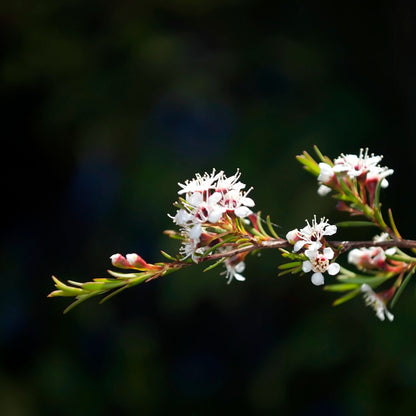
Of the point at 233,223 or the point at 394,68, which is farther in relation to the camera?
the point at 394,68

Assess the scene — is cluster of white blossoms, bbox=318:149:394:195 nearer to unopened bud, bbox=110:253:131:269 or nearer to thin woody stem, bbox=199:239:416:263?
thin woody stem, bbox=199:239:416:263

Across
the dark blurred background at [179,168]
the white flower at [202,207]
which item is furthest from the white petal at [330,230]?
the dark blurred background at [179,168]

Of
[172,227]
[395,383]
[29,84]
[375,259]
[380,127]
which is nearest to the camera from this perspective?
[375,259]

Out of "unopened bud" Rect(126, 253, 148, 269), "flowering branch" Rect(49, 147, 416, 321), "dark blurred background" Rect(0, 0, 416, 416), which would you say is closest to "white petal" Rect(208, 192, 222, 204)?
"flowering branch" Rect(49, 147, 416, 321)

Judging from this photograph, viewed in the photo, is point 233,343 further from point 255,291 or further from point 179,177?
point 179,177

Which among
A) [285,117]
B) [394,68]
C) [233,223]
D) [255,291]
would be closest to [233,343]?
[255,291]

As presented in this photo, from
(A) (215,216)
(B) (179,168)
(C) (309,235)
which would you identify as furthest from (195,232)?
(B) (179,168)
